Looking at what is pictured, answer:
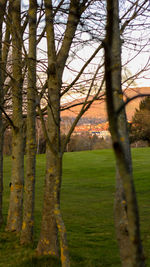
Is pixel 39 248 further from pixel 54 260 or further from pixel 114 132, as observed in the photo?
pixel 114 132

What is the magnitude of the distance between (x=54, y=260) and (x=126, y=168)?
3.31m

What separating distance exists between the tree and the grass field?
19984 millimetres

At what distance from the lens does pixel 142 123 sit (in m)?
44.9

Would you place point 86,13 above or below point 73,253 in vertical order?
above

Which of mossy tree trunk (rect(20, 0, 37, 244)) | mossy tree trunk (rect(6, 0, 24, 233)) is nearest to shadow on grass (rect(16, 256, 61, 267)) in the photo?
mossy tree trunk (rect(20, 0, 37, 244))

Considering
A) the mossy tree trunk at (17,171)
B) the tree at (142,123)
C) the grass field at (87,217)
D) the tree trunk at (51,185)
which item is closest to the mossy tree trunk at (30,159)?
the grass field at (87,217)

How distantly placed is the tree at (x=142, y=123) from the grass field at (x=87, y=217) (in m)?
20.0

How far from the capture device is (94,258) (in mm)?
4867

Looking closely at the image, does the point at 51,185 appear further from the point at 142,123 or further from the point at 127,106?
the point at 142,123

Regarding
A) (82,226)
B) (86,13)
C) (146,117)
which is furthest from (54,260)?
(146,117)

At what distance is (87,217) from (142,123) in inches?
1447

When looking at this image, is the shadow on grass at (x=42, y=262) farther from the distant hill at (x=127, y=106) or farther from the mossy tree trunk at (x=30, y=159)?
the distant hill at (x=127, y=106)

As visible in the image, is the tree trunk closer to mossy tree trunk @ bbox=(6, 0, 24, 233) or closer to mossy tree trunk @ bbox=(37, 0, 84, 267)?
mossy tree trunk @ bbox=(37, 0, 84, 267)

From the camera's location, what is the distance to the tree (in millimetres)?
44594
